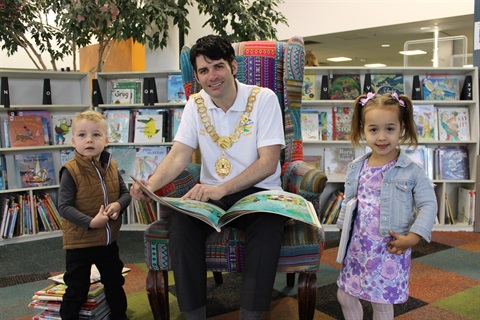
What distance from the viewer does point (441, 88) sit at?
389 cm

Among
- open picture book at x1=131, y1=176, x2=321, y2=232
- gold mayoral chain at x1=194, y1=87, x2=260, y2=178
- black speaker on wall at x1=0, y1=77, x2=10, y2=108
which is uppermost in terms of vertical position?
black speaker on wall at x1=0, y1=77, x2=10, y2=108

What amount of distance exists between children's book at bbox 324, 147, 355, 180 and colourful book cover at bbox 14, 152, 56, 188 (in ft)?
7.65

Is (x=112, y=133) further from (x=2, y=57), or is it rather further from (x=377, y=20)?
(x=2, y=57)

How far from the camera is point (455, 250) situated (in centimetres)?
316

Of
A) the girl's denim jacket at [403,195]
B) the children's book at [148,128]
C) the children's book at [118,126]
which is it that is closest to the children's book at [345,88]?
the children's book at [148,128]

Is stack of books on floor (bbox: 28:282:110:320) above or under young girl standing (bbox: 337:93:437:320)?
under

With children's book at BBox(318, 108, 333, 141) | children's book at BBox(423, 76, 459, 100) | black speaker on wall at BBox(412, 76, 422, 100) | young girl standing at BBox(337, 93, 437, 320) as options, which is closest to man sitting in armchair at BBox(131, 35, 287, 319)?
young girl standing at BBox(337, 93, 437, 320)

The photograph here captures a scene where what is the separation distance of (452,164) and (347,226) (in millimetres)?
2681

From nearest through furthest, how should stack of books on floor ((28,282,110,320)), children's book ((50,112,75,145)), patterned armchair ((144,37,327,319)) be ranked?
patterned armchair ((144,37,327,319)) → stack of books on floor ((28,282,110,320)) → children's book ((50,112,75,145))

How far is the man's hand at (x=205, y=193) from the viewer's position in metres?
1.76

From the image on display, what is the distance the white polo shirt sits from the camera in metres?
1.97

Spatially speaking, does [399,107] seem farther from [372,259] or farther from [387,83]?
[387,83]

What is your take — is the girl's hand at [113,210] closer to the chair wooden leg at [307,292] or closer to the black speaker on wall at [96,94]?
the chair wooden leg at [307,292]

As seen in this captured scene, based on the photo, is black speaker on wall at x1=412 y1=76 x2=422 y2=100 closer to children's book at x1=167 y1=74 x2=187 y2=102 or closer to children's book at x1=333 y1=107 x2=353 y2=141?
children's book at x1=333 y1=107 x2=353 y2=141
